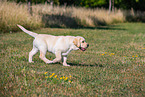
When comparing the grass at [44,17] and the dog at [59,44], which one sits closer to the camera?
the dog at [59,44]

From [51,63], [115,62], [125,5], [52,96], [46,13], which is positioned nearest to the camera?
[52,96]

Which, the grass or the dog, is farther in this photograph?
the grass

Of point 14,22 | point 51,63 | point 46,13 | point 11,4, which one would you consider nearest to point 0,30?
point 14,22

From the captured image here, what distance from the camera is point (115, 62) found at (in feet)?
20.1

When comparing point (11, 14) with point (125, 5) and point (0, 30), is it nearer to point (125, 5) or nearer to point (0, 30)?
point (0, 30)

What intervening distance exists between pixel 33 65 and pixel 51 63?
52cm

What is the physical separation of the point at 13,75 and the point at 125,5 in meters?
41.3

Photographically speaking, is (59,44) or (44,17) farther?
(44,17)

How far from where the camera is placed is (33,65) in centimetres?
511

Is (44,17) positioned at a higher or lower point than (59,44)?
lower

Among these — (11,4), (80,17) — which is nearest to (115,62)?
(11,4)

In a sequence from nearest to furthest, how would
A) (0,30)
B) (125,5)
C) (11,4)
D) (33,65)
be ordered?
(33,65)
(0,30)
(11,4)
(125,5)

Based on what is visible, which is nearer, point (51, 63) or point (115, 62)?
point (51, 63)

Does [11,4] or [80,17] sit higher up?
[11,4]
